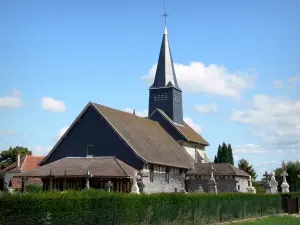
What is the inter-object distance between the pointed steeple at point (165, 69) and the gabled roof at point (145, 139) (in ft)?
20.4

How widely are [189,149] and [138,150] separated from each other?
1487 centimetres

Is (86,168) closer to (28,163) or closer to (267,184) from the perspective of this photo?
(267,184)

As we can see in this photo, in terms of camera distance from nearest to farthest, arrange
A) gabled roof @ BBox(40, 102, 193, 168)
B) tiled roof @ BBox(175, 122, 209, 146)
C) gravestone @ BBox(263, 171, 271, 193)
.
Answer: gabled roof @ BBox(40, 102, 193, 168) → gravestone @ BBox(263, 171, 271, 193) → tiled roof @ BBox(175, 122, 209, 146)

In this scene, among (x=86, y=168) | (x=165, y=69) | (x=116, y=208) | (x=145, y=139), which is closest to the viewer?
(x=116, y=208)

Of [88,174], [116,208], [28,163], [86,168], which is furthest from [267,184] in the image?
[28,163]

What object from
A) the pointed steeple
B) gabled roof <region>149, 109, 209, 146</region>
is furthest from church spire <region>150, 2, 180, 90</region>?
gabled roof <region>149, 109, 209, 146</region>

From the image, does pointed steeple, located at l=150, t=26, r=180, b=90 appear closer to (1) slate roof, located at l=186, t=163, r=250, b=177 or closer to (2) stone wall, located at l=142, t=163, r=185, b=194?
(1) slate roof, located at l=186, t=163, r=250, b=177

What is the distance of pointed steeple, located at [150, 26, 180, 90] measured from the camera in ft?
161

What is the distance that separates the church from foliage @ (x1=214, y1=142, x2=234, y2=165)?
27.8 feet

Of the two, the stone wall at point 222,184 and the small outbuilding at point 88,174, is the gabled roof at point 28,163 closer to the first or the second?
the small outbuilding at point 88,174

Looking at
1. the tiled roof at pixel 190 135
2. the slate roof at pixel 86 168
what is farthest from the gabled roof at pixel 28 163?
the slate roof at pixel 86 168

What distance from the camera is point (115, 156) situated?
3403 centimetres

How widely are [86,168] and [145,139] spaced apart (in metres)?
7.46

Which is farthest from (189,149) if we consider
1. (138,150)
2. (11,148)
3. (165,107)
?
(11,148)
